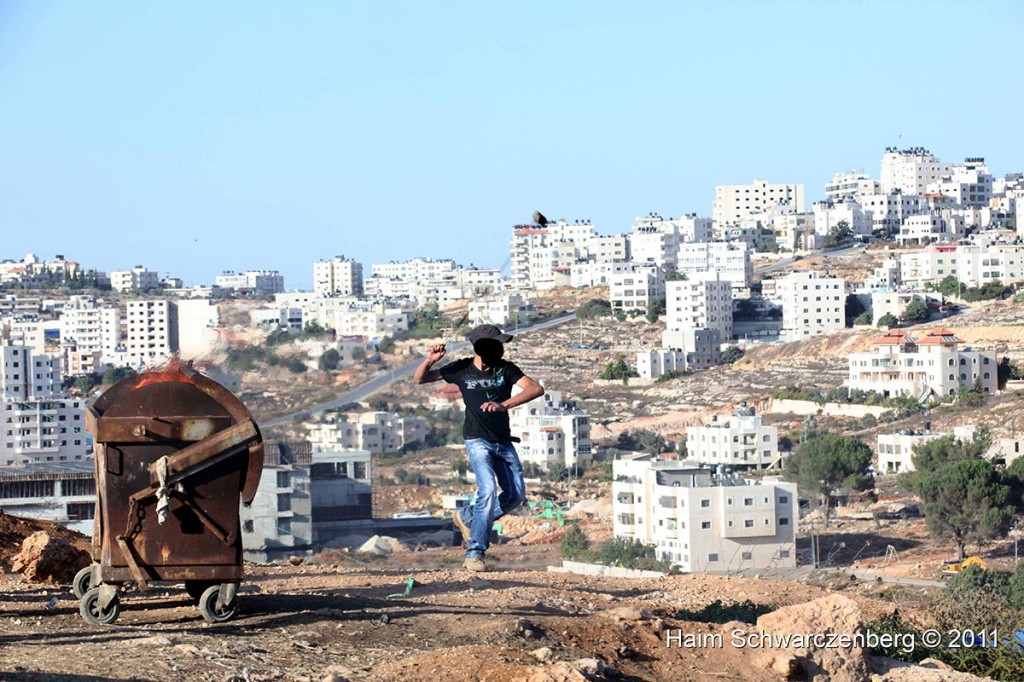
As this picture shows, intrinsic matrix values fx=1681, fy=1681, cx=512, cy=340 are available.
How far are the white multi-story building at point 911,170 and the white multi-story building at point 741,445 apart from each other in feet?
246

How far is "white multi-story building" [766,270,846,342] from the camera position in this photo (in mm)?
70844

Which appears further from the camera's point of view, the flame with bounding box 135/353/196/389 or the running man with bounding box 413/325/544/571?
the running man with bounding box 413/325/544/571

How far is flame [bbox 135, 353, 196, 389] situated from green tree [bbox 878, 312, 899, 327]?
205 feet

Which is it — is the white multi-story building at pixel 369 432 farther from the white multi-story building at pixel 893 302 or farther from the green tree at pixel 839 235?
the green tree at pixel 839 235

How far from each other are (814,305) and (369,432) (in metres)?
34.6

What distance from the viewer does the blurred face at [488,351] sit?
→ 6934 mm

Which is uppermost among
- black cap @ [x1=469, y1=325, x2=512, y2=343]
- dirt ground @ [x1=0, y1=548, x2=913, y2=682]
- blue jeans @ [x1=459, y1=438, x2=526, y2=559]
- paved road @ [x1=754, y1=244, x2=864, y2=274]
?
paved road @ [x1=754, y1=244, x2=864, y2=274]

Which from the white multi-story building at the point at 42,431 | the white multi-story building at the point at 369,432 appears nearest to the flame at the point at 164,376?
the white multi-story building at the point at 369,432

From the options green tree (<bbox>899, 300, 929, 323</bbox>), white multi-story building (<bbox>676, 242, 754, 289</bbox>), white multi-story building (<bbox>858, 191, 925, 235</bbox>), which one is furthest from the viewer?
white multi-story building (<bbox>858, 191, 925, 235</bbox>)

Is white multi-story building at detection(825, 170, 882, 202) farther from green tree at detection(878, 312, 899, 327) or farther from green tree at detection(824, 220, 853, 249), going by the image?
green tree at detection(878, 312, 899, 327)

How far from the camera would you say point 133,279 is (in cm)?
12256

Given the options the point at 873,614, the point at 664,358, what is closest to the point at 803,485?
the point at 664,358

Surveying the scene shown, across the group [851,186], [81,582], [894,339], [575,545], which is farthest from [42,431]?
[851,186]

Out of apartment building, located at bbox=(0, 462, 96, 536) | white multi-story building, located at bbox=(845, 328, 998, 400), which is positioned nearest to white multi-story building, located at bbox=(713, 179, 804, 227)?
white multi-story building, located at bbox=(845, 328, 998, 400)
